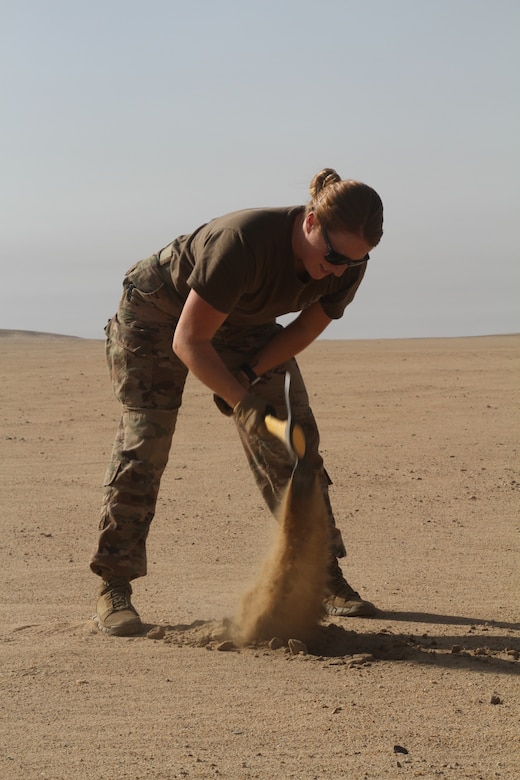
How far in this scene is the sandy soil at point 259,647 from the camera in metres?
3.13

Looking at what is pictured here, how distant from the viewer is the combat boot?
15.4ft

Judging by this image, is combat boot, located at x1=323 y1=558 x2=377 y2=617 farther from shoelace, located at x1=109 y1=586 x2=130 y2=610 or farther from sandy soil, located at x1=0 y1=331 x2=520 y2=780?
shoelace, located at x1=109 y1=586 x2=130 y2=610

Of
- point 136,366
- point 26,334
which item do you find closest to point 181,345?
point 136,366

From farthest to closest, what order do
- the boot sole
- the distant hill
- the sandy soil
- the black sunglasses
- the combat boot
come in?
1. the distant hill
2. the combat boot
3. the boot sole
4. the black sunglasses
5. the sandy soil

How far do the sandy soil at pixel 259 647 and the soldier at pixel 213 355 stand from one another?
329 millimetres

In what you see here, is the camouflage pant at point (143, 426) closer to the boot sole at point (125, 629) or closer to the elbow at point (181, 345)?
the boot sole at point (125, 629)

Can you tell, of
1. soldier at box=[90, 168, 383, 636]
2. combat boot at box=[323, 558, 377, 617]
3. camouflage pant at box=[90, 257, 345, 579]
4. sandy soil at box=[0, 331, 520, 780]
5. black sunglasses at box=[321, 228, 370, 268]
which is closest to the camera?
sandy soil at box=[0, 331, 520, 780]

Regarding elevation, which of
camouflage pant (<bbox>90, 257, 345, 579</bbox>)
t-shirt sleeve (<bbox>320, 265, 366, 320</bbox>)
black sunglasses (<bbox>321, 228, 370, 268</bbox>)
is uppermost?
black sunglasses (<bbox>321, 228, 370, 268</bbox>)

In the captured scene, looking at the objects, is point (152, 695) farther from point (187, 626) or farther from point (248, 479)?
point (248, 479)

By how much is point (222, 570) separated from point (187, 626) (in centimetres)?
112

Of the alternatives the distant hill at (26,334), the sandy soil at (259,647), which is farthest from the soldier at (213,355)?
the distant hill at (26,334)

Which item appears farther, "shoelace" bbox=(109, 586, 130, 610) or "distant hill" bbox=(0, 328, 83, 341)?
"distant hill" bbox=(0, 328, 83, 341)

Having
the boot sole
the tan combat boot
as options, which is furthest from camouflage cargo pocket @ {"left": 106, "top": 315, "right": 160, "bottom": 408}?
the boot sole

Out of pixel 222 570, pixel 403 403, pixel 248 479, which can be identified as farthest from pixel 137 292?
pixel 403 403
